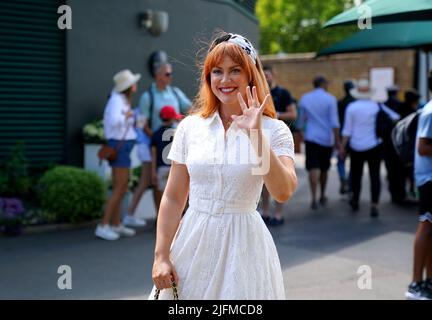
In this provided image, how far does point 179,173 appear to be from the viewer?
8.96 feet

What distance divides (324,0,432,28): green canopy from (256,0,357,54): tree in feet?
106

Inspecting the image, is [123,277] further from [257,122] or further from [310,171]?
[310,171]

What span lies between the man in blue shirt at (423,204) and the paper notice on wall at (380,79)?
50.3 feet

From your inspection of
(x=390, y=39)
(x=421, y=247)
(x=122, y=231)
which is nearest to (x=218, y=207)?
(x=421, y=247)

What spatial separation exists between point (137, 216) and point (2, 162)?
5.87 feet

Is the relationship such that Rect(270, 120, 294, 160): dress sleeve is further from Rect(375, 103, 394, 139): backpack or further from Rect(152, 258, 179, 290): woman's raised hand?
Rect(375, 103, 394, 139): backpack

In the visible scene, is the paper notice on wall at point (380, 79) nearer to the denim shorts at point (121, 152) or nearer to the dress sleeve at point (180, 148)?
the denim shorts at point (121, 152)

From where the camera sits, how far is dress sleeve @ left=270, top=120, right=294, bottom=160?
101 inches

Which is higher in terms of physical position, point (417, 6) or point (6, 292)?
point (417, 6)

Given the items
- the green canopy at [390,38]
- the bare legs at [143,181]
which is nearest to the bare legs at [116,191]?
the bare legs at [143,181]

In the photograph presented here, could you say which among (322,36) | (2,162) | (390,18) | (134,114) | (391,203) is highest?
(322,36)

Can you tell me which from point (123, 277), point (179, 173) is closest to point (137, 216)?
point (123, 277)

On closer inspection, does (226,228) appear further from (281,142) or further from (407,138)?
(407,138)

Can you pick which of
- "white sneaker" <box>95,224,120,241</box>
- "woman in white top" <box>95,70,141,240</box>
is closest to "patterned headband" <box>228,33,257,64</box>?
"woman in white top" <box>95,70,141,240</box>
